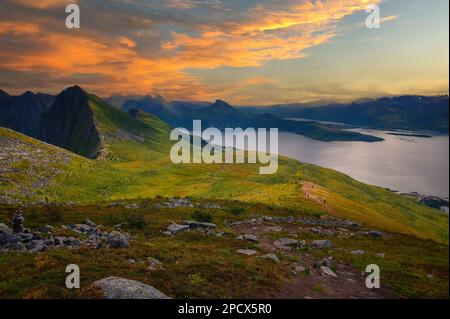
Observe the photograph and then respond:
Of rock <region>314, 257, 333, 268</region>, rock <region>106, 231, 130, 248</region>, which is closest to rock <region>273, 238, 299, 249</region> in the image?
rock <region>314, 257, 333, 268</region>

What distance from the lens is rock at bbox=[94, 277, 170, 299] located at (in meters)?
15.5

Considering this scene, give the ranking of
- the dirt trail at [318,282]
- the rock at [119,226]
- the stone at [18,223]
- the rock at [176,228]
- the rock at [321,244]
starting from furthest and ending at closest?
the rock at [176,228] → the rock at [119,226] → the rock at [321,244] → the stone at [18,223] → the dirt trail at [318,282]

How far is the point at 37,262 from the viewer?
20328 millimetres

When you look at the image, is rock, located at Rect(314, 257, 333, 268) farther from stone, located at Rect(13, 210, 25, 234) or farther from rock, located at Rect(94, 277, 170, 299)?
stone, located at Rect(13, 210, 25, 234)

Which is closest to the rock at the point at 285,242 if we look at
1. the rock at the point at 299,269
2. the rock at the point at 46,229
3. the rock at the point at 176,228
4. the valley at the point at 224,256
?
the valley at the point at 224,256

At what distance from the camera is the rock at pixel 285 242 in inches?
1291

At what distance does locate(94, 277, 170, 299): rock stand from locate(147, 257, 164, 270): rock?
12.6ft

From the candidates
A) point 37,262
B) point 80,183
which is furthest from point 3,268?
point 80,183

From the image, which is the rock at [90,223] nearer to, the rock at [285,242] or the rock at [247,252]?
the rock at [247,252]

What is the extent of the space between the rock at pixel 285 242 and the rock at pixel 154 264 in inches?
549

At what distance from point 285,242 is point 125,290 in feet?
68.3

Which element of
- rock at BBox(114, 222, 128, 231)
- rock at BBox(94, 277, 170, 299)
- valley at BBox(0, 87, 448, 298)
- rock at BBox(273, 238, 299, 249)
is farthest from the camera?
rock at BBox(114, 222, 128, 231)
